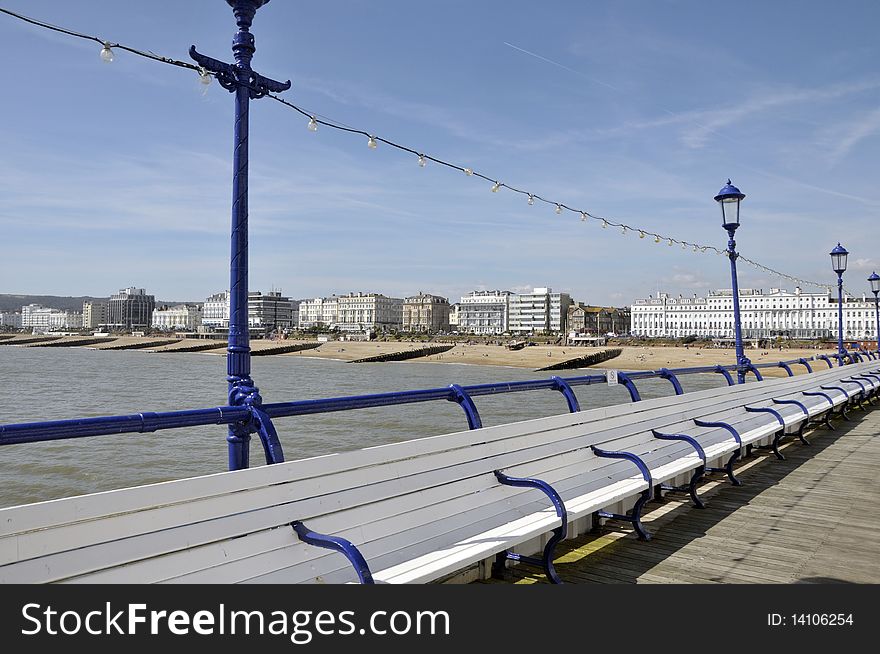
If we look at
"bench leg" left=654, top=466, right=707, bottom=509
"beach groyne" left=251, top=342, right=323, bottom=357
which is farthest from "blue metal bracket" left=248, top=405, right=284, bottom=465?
"beach groyne" left=251, top=342, right=323, bottom=357

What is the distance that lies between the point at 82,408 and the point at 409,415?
13886 mm

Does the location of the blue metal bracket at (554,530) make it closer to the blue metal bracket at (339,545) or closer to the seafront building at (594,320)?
the blue metal bracket at (339,545)

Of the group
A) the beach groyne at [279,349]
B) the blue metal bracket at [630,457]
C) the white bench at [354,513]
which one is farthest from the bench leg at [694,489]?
the beach groyne at [279,349]

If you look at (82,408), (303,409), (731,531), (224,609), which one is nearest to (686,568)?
(731,531)

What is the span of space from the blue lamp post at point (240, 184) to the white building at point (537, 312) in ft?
605

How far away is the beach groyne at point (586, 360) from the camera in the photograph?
78.8m

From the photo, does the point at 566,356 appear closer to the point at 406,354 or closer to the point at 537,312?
the point at 406,354

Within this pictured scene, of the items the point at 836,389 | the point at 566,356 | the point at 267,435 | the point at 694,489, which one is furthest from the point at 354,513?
the point at 566,356

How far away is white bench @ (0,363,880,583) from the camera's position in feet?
7.76

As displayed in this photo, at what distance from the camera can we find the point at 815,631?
124 inches

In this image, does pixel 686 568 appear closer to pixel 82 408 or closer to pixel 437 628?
pixel 437 628

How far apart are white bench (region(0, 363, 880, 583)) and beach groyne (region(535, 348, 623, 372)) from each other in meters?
71.5

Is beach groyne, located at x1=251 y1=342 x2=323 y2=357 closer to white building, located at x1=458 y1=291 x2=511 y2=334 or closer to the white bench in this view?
white building, located at x1=458 y1=291 x2=511 y2=334

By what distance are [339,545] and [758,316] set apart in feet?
552
